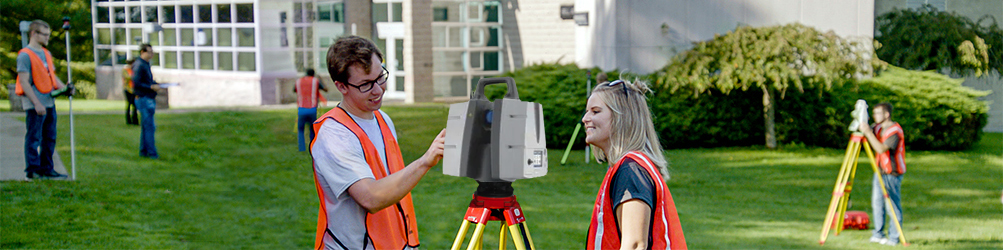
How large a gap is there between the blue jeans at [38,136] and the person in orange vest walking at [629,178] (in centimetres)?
824

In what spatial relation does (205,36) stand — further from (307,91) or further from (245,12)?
(307,91)

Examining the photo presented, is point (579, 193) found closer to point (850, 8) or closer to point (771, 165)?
point (771, 165)

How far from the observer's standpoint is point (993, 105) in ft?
61.4

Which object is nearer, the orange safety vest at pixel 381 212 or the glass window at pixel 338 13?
the orange safety vest at pixel 381 212

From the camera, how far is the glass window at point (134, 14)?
1979cm

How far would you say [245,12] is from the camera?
18.2 meters

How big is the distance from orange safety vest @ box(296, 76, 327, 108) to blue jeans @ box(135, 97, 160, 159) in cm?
202

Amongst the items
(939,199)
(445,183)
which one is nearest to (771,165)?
(939,199)

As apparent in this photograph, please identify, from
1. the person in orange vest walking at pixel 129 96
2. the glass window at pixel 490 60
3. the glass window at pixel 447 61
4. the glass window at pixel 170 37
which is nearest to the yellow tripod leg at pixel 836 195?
the person in orange vest walking at pixel 129 96

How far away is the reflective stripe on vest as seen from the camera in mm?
12328

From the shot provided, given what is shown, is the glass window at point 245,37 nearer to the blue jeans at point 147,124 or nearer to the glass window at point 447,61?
the glass window at point 447,61

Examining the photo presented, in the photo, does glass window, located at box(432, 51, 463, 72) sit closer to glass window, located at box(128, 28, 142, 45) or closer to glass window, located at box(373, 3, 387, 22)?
glass window, located at box(373, 3, 387, 22)

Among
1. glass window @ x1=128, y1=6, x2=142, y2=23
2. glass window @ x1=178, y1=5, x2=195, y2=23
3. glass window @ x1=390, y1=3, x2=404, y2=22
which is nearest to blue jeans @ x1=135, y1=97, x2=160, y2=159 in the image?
glass window @ x1=178, y1=5, x2=195, y2=23

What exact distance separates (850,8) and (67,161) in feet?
45.7
